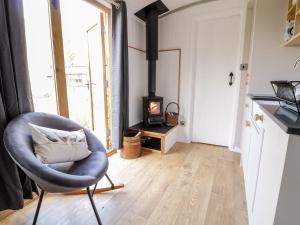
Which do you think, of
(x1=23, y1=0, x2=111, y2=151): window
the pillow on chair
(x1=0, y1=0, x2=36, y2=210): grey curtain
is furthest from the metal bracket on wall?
(x1=0, y1=0, x2=36, y2=210): grey curtain

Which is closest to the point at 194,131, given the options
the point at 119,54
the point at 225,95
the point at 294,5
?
the point at 225,95

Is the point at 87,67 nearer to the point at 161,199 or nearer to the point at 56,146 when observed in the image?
the point at 56,146

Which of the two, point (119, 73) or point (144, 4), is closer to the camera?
point (119, 73)

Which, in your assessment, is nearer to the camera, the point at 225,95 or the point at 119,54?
the point at 119,54

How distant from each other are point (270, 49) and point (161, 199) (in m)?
1.97

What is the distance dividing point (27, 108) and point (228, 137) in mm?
2696

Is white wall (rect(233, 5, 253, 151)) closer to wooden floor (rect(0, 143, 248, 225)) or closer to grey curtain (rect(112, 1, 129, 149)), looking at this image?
wooden floor (rect(0, 143, 248, 225))

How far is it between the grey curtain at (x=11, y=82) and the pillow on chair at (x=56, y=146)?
22cm

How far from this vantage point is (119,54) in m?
2.33

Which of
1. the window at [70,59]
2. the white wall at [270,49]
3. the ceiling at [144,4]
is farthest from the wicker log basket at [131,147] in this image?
the ceiling at [144,4]

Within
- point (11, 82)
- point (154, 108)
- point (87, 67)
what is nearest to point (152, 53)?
point (154, 108)

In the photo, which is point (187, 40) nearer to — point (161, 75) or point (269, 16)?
point (161, 75)

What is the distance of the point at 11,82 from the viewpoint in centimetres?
130

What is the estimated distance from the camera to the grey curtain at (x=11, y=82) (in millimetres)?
1250
